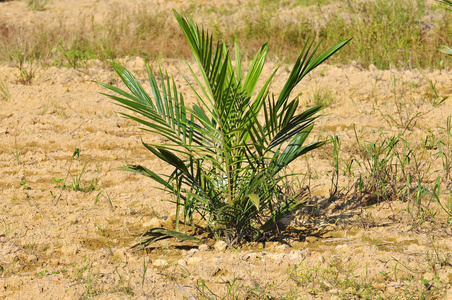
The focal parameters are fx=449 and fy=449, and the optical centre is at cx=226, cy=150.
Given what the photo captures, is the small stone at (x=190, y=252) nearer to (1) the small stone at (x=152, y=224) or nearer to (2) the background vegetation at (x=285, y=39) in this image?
(1) the small stone at (x=152, y=224)

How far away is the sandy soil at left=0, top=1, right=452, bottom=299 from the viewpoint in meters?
1.89

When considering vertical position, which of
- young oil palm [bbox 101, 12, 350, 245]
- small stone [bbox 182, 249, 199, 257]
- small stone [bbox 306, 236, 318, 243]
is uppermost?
young oil palm [bbox 101, 12, 350, 245]

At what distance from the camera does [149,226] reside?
8.55 feet

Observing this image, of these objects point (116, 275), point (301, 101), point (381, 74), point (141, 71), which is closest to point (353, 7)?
point (381, 74)

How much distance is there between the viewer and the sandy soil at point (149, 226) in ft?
6.20

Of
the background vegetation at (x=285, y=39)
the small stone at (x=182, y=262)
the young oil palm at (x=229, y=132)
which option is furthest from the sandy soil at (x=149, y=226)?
the background vegetation at (x=285, y=39)

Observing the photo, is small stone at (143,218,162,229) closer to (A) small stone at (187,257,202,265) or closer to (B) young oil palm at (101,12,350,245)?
(B) young oil palm at (101,12,350,245)

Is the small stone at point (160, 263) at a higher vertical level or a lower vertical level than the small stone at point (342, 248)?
lower

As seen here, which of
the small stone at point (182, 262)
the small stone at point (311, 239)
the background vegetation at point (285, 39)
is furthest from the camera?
the background vegetation at point (285, 39)

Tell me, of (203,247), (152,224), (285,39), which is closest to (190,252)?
(203,247)

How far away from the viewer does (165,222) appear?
2.65 meters

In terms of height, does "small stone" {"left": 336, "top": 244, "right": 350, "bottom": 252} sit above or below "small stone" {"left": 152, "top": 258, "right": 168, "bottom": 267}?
above

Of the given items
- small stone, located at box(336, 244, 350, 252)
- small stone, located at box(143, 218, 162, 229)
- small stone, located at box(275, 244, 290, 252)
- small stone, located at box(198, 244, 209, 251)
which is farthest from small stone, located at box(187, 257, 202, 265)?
small stone, located at box(336, 244, 350, 252)

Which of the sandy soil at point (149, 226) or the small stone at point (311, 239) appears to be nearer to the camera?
the sandy soil at point (149, 226)
